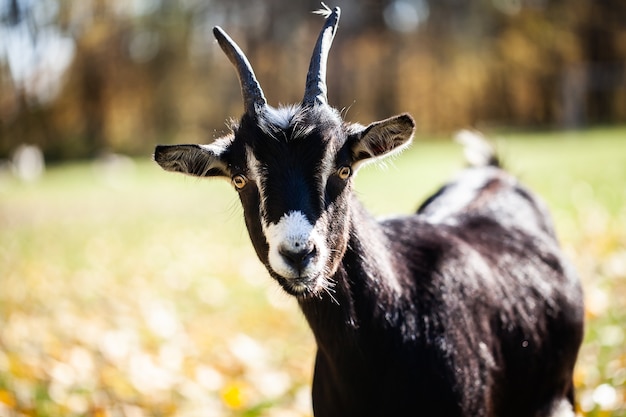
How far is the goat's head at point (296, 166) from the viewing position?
2891mm

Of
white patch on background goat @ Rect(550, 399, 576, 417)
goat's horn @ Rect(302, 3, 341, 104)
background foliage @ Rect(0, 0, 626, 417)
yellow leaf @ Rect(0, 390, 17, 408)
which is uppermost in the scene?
background foliage @ Rect(0, 0, 626, 417)

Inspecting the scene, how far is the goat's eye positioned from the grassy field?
56cm

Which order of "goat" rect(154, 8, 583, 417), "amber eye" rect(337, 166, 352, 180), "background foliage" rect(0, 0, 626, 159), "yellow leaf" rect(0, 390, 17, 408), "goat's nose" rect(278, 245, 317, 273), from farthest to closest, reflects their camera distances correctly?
1. "background foliage" rect(0, 0, 626, 159)
2. "yellow leaf" rect(0, 390, 17, 408)
3. "amber eye" rect(337, 166, 352, 180)
4. "goat" rect(154, 8, 583, 417)
5. "goat's nose" rect(278, 245, 317, 273)

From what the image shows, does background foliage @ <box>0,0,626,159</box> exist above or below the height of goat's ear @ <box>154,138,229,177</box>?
above

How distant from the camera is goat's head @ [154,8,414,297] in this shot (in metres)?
2.89

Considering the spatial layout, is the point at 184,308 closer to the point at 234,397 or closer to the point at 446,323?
the point at 234,397

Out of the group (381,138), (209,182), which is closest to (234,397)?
(381,138)

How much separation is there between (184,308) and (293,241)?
508 cm

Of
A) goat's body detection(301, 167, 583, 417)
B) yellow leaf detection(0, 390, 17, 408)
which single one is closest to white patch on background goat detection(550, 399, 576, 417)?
goat's body detection(301, 167, 583, 417)

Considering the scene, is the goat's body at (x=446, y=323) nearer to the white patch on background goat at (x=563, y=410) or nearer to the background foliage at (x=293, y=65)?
the white patch on background goat at (x=563, y=410)

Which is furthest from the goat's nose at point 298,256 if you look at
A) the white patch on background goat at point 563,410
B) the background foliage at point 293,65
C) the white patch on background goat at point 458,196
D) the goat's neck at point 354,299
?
the background foliage at point 293,65

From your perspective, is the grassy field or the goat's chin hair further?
the grassy field

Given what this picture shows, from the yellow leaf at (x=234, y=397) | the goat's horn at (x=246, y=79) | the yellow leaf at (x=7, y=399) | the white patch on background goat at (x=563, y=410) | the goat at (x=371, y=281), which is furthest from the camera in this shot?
the yellow leaf at (x=234, y=397)

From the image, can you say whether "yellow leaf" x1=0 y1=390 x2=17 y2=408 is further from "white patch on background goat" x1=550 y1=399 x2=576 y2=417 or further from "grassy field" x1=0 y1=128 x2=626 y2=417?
"white patch on background goat" x1=550 y1=399 x2=576 y2=417
